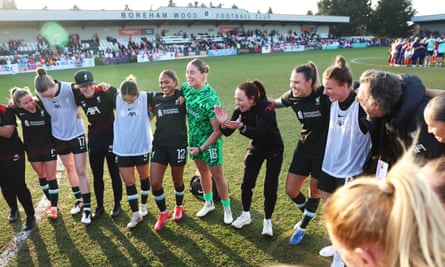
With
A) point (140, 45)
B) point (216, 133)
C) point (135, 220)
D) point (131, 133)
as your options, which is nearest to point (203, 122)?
point (216, 133)

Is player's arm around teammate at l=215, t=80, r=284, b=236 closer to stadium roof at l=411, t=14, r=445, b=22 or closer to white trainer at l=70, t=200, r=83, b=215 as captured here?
white trainer at l=70, t=200, r=83, b=215

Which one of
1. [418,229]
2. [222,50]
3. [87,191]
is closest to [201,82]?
[87,191]

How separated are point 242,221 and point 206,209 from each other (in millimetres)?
626

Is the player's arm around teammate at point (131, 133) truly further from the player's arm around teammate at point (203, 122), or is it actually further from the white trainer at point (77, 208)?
the white trainer at point (77, 208)

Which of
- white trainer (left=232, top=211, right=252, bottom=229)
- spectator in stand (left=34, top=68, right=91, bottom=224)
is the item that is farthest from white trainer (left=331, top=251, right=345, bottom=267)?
spectator in stand (left=34, top=68, right=91, bottom=224)

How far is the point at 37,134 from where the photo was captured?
4.39m

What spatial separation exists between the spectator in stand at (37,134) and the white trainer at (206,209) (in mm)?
2040

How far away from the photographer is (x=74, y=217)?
465 centimetres

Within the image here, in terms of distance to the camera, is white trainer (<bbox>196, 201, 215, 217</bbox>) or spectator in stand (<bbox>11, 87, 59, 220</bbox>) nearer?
spectator in stand (<bbox>11, 87, 59, 220</bbox>)

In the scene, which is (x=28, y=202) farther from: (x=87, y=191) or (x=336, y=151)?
(x=336, y=151)

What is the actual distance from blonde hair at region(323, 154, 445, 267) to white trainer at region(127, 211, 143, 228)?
3508mm

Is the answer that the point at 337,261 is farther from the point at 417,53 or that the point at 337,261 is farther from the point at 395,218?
the point at 417,53

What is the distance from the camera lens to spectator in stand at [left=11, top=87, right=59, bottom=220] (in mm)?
4199

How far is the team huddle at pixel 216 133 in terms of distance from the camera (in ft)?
8.91
